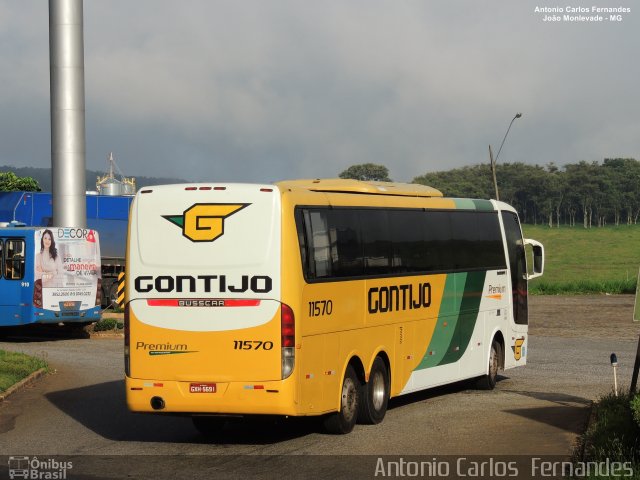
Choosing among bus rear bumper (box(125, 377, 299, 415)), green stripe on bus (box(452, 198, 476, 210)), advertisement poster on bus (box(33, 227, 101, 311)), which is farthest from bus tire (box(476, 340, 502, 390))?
advertisement poster on bus (box(33, 227, 101, 311))

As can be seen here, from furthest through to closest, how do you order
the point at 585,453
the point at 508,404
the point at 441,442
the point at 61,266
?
the point at 61,266
the point at 508,404
the point at 441,442
the point at 585,453

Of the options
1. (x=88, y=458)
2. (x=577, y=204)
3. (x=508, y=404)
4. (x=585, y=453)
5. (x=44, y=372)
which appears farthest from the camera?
(x=577, y=204)

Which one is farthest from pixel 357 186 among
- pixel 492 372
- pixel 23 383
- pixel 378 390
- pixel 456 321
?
pixel 23 383

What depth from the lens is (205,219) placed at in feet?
45.1

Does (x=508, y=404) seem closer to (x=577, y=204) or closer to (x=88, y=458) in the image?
(x=88, y=458)

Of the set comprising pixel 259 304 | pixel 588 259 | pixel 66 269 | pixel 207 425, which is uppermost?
pixel 259 304

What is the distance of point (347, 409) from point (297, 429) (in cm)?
81

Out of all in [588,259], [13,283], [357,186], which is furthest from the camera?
[588,259]

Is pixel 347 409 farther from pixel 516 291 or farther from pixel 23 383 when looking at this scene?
pixel 516 291

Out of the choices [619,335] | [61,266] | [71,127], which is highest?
[71,127]

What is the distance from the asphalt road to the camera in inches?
Result: 508

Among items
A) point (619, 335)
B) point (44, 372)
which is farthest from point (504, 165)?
point (44, 372)

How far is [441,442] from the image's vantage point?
44.8 ft

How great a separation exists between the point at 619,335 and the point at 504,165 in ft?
365
